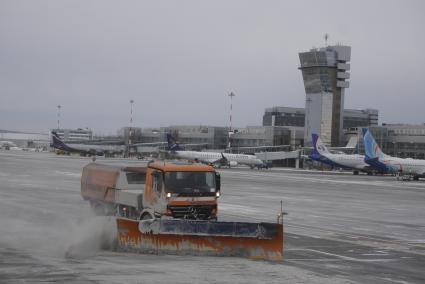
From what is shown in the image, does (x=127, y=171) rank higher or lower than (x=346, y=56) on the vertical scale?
lower

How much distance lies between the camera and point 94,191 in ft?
90.8

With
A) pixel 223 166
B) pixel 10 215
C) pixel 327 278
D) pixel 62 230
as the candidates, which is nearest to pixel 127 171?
pixel 62 230

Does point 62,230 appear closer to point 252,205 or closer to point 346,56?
point 252,205

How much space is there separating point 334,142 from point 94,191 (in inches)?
6460

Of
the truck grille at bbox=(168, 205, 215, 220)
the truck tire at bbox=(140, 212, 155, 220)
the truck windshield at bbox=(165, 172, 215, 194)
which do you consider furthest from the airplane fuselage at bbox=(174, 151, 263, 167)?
the truck grille at bbox=(168, 205, 215, 220)

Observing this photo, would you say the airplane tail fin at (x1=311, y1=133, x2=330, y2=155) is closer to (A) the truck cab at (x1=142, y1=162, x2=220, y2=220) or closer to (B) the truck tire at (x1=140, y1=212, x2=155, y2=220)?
(B) the truck tire at (x1=140, y1=212, x2=155, y2=220)

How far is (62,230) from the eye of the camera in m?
23.3

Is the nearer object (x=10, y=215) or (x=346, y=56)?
(x=10, y=215)

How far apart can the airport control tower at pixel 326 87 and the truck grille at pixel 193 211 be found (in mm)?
159101

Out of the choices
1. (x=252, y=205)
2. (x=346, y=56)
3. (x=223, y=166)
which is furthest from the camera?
(x=346, y=56)

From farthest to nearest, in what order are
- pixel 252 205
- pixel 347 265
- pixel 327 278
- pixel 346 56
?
pixel 346 56 < pixel 252 205 < pixel 347 265 < pixel 327 278

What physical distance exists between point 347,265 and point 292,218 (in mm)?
13786

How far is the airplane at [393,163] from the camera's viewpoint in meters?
93.7

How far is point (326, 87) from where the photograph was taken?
18150 cm
